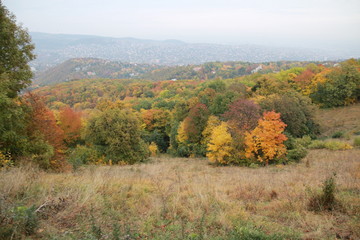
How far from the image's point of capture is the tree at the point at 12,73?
10223 millimetres

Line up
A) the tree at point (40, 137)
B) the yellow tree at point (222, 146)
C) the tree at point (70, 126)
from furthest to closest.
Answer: the tree at point (70, 126) → the yellow tree at point (222, 146) → the tree at point (40, 137)

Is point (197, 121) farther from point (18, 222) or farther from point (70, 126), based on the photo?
point (18, 222)

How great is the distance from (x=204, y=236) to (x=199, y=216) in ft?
3.73

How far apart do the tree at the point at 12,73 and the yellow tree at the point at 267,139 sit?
16525 millimetres

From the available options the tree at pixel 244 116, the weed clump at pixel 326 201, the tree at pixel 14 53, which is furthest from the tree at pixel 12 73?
the tree at pixel 244 116

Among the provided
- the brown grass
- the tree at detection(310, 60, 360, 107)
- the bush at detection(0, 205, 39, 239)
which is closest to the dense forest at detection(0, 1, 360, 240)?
the bush at detection(0, 205, 39, 239)

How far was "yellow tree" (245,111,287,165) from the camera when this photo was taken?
63.1 feet

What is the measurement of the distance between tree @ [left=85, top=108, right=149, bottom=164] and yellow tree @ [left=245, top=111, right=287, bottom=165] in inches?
452

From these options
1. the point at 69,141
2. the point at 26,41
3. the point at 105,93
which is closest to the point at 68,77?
the point at 105,93

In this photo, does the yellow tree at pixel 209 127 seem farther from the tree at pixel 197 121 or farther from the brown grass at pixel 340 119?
the brown grass at pixel 340 119

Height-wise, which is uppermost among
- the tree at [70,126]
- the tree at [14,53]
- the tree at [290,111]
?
the tree at [14,53]

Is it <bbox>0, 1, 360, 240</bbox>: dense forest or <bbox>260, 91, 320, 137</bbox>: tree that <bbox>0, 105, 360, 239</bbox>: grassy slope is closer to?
<bbox>0, 1, 360, 240</bbox>: dense forest

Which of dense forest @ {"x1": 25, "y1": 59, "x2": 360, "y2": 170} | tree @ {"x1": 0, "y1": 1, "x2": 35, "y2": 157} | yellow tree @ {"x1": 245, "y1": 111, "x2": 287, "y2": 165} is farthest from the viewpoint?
dense forest @ {"x1": 25, "y1": 59, "x2": 360, "y2": 170}

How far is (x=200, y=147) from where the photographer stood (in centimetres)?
2958
